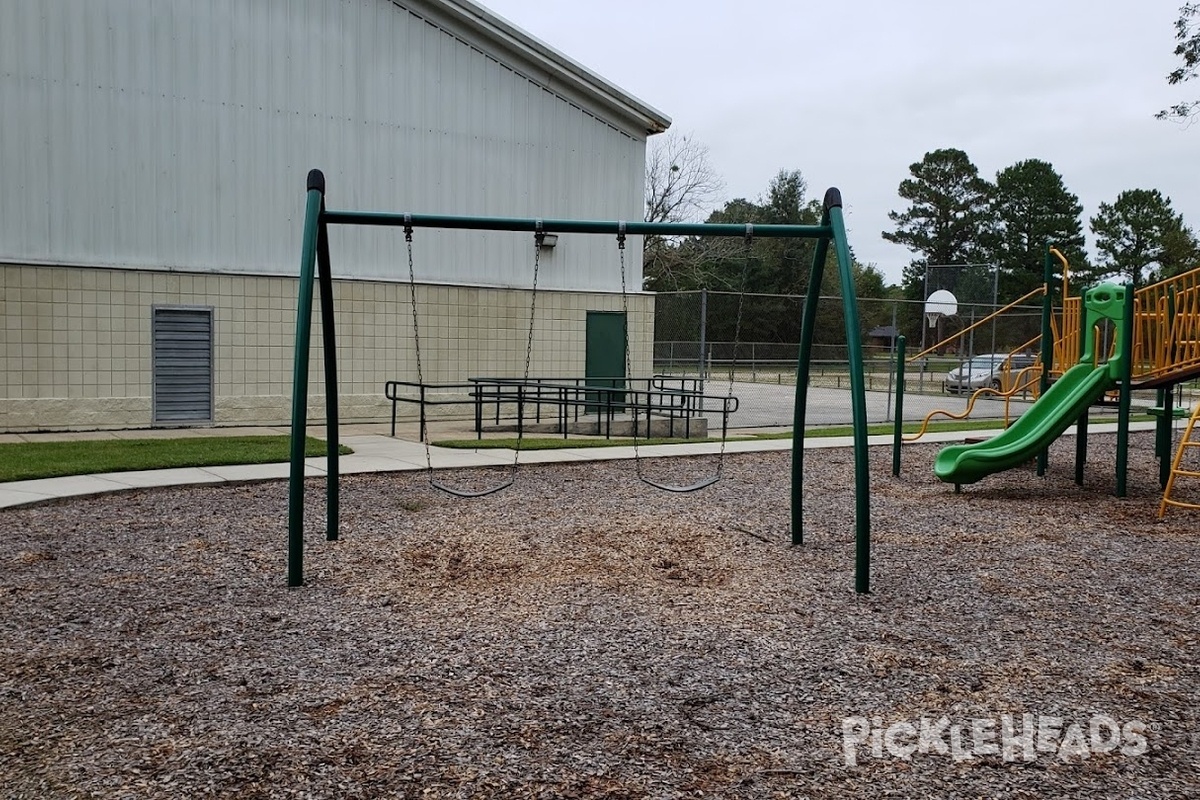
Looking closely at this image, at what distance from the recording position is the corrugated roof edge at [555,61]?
15.0m

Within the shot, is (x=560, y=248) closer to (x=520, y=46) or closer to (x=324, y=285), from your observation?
(x=520, y=46)

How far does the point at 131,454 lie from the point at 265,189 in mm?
5039

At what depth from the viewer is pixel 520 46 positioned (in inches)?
609

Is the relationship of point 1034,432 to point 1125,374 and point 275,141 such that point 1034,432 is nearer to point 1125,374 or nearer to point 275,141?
point 1125,374

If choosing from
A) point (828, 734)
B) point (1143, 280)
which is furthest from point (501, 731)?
point (1143, 280)

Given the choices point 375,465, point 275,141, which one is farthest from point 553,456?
point 275,141

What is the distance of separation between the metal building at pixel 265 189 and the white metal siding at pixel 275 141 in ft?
0.09

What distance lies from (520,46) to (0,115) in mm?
7188

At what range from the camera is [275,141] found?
13.9 meters

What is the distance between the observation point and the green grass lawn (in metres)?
9.15

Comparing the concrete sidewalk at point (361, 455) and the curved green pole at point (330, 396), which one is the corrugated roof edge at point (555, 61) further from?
the curved green pole at point (330, 396)

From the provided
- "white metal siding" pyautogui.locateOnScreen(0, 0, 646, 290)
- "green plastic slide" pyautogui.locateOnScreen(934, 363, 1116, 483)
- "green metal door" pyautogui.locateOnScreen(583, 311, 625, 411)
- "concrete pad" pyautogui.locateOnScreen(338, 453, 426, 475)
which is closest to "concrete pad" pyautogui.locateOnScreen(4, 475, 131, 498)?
"concrete pad" pyautogui.locateOnScreen(338, 453, 426, 475)

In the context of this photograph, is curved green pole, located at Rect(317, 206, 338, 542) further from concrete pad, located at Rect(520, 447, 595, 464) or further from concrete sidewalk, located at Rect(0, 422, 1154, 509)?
concrete pad, located at Rect(520, 447, 595, 464)

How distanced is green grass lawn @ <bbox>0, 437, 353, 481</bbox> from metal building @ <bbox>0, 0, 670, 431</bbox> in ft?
6.59
